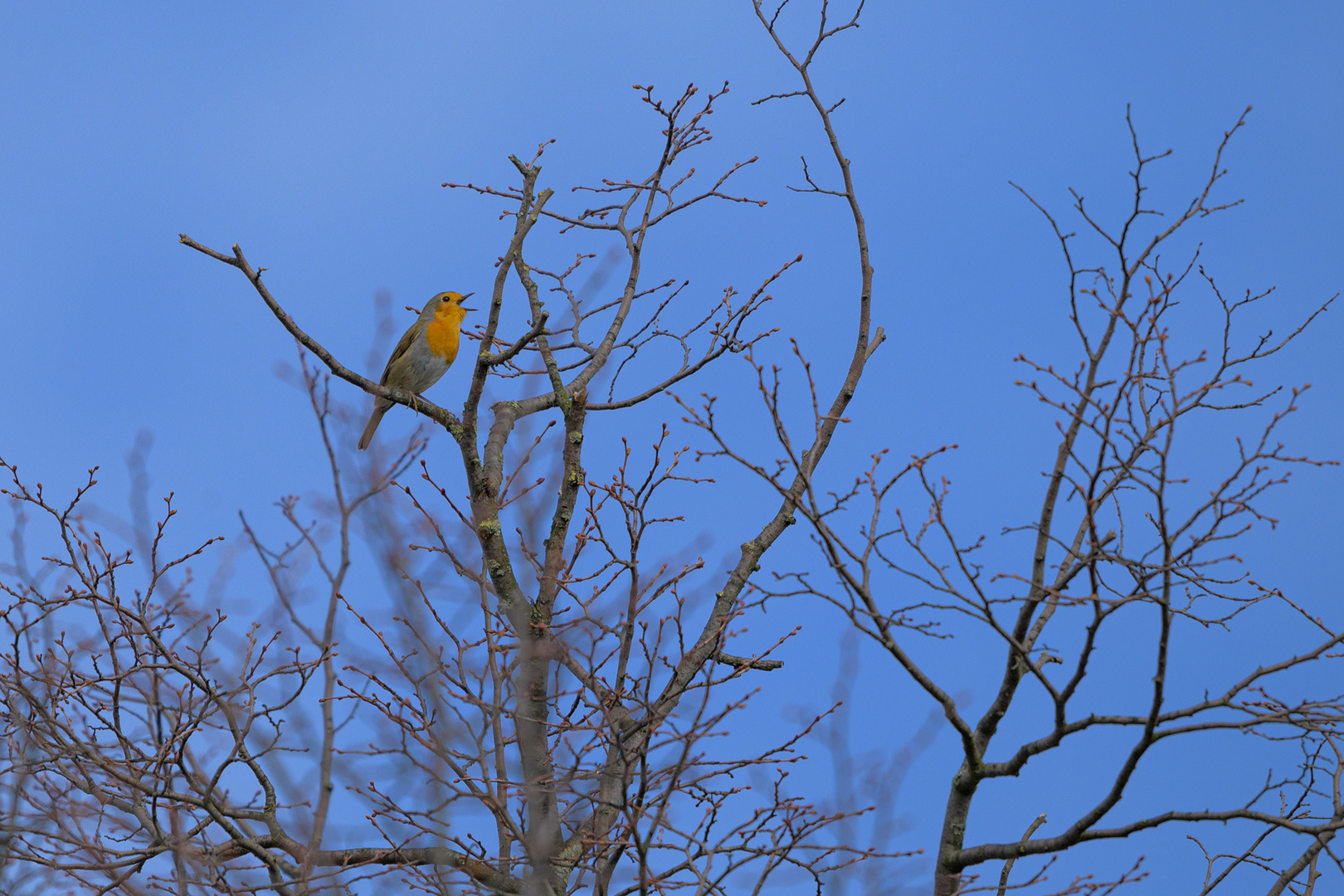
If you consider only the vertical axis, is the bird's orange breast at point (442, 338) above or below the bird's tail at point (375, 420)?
above

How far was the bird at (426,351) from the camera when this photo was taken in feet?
27.6

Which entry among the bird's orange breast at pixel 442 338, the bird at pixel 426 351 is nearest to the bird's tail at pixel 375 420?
the bird at pixel 426 351

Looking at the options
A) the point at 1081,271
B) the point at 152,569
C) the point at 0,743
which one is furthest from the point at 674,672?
the point at 0,743

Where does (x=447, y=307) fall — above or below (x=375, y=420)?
above

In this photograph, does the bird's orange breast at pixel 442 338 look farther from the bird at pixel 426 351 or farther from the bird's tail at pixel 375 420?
the bird's tail at pixel 375 420

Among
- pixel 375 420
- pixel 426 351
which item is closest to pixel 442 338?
pixel 426 351

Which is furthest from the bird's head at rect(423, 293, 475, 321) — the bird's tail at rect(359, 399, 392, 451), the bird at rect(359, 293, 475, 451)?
the bird's tail at rect(359, 399, 392, 451)

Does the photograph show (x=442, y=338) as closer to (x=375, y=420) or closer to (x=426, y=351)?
(x=426, y=351)

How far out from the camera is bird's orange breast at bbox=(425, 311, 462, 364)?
8.40 metres

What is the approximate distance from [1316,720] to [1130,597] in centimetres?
85

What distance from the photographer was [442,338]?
8.44 metres

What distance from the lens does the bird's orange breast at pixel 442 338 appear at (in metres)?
8.40

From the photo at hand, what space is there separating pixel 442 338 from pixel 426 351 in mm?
170

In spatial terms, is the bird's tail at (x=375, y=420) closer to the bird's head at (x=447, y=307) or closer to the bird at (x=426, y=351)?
the bird at (x=426, y=351)
